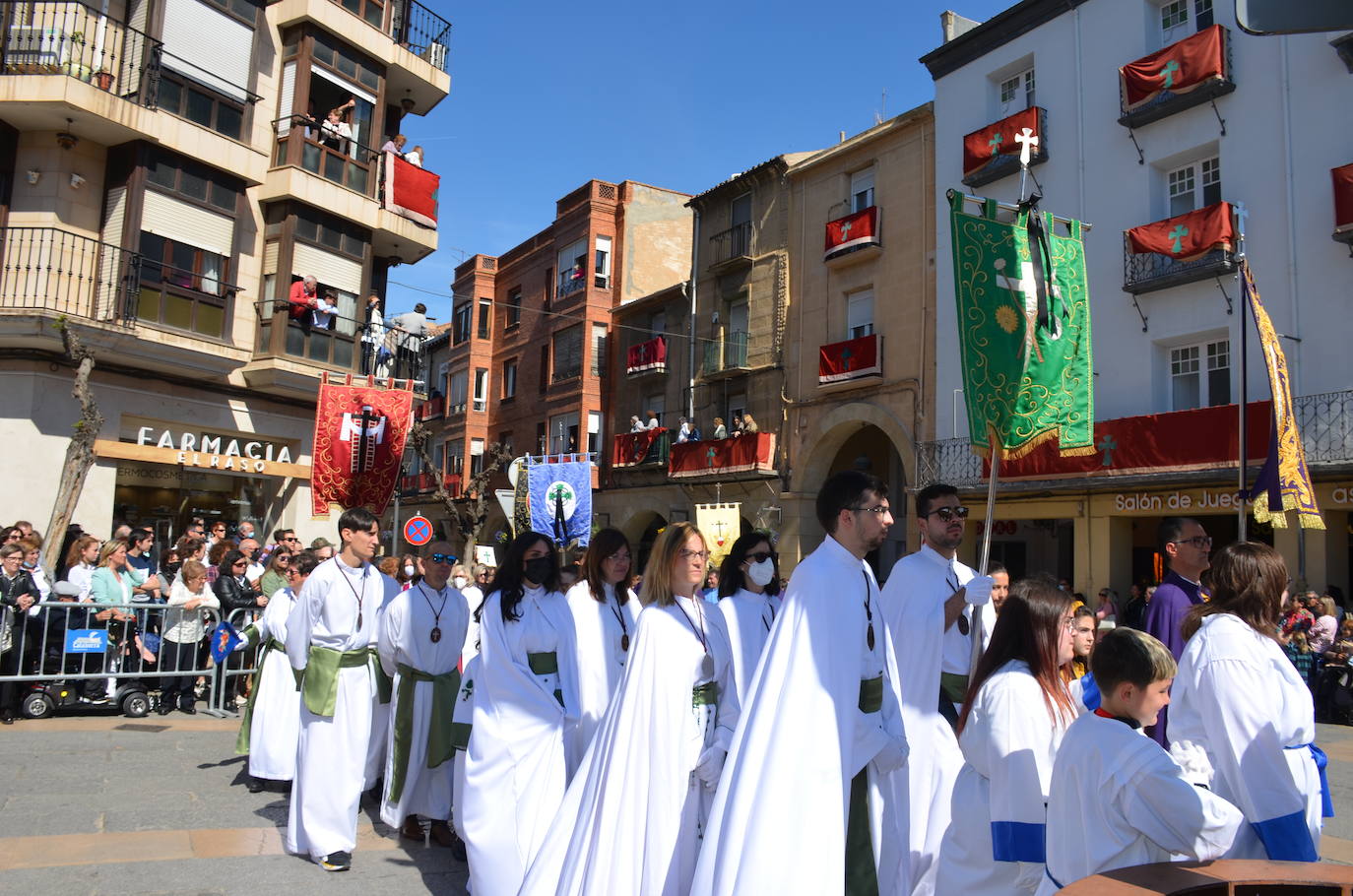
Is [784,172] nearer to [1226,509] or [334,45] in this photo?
[334,45]

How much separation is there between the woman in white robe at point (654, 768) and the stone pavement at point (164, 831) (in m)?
1.73

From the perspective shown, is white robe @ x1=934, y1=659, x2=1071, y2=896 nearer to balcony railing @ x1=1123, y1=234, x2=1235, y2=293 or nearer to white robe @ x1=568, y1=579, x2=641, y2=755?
white robe @ x1=568, y1=579, x2=641, y2=755

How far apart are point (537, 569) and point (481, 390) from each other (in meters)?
37.2

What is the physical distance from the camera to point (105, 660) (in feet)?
37.1

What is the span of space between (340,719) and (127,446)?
11840 millimetres

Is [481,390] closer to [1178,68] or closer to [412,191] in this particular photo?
[412,191]

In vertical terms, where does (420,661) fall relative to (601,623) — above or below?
below

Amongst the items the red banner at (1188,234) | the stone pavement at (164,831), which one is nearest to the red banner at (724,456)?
the red banner at (1188,234)

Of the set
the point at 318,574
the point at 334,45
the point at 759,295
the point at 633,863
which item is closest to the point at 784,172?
the point at 759,295

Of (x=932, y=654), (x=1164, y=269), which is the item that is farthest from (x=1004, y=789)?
(x=1164, y=269)

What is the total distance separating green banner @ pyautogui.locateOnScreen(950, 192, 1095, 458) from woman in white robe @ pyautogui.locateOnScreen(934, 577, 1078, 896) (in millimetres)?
2871

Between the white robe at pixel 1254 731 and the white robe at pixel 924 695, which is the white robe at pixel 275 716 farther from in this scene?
the white robe at pixel 1254 731

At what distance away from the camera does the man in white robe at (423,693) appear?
23.0 ft

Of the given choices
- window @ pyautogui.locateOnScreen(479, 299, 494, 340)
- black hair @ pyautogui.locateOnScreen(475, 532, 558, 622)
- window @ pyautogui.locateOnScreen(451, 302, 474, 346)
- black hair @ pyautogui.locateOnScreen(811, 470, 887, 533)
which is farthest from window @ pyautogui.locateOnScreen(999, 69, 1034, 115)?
window @ pyautogui.locateOnScreen(451, 302, 474, 346)
